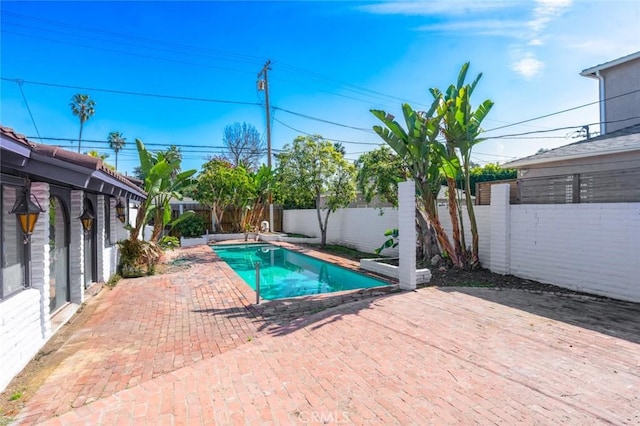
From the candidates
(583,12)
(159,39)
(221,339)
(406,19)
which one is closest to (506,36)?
(583,12)

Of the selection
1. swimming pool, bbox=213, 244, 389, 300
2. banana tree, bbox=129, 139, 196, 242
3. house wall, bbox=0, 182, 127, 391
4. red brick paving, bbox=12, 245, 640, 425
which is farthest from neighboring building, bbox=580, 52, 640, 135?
house wall, bbox=0, 182, 127, 391

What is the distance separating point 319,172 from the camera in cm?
1838

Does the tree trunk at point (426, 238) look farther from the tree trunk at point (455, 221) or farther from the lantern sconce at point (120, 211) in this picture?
the lantern sconce at point (120, 211)

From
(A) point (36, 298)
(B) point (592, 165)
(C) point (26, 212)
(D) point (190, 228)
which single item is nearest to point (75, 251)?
(A) point (36, 298)

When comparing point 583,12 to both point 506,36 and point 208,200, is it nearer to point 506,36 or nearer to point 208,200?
point 506,36

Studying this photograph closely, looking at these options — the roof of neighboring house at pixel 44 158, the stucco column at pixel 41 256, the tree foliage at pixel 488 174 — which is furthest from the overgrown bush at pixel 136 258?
the tree foliage at pixel 488 174

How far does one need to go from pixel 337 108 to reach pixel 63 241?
20.2 m

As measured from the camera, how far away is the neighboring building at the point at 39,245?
14.1 ft

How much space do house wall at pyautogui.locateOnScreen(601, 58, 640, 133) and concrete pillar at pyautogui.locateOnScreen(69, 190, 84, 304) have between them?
18.4 meters

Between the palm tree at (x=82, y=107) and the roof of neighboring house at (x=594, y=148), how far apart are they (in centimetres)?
5182

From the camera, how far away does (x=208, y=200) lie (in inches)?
934

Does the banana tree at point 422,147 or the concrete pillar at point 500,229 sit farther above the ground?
the banana tree at point 422,147

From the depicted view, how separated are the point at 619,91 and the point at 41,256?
19146 millimetres

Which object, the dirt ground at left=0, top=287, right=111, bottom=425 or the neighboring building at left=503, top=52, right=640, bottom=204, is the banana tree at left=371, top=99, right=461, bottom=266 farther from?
the dirt ground at left=0, top=287, right=111, bottom=425
